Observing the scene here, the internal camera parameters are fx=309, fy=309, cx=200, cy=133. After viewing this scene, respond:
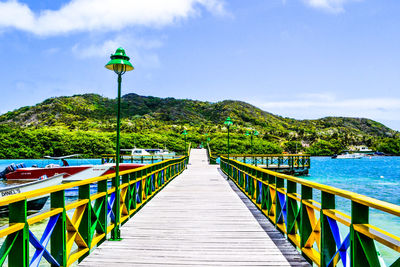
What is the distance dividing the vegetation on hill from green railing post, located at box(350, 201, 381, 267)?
30.4 metres

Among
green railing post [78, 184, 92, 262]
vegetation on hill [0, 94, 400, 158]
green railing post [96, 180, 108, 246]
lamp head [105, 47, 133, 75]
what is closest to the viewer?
green railing post [78, 184, 92, 262]

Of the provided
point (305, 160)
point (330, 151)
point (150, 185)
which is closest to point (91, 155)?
point (305, 160)

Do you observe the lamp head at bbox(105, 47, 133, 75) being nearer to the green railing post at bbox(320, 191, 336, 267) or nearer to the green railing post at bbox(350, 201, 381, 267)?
the green railing post at bbox(320, 191, 336, 267)

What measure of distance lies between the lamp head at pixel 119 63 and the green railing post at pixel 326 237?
13.5 feet

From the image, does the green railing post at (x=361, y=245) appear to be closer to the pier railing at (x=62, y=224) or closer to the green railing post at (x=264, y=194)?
the pier railing at (x=62, y=224)

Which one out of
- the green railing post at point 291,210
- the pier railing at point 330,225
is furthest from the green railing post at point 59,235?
the green railing post at point 291,210

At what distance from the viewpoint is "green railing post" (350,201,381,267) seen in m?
2.73

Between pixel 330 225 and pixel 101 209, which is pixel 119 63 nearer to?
pixel 101 209

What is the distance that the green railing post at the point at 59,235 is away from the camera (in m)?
3.54

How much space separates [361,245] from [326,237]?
899mm

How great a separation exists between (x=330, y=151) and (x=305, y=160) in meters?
97.6

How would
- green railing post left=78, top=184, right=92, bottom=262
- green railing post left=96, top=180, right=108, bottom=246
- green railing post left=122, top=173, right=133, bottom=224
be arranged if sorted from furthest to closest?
green railing post left=122, top=173, right=133, bottom=224, green railing post left=96, top=180, right=108, bottom=246, green railing post left=78, top=184, right=92, bottom=262

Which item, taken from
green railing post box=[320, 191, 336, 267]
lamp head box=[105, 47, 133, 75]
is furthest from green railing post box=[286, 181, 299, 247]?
lamp head box=[105, 47, 133, 75]

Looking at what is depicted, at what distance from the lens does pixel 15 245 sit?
2.78 meters
